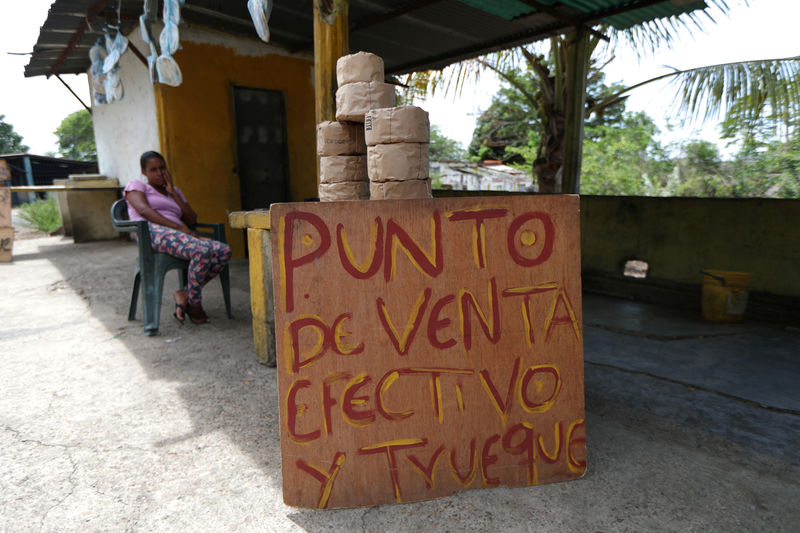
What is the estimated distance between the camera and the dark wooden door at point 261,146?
6484 mm

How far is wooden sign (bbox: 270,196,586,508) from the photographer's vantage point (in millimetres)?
1598

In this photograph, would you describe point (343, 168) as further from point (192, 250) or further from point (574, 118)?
point (574, 118)

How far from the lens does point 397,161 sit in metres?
1.96

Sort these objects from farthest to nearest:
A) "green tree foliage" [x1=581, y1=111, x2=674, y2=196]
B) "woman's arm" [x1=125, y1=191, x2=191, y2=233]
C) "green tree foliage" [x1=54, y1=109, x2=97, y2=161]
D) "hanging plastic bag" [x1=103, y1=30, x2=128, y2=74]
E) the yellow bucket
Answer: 1. "green tree foliage" [x1=54, y1=109, x2=97, y2=161]
2. "green tree foliage" [x1=581, y1=111, x2=674, y2=196]
3. "hanging plastic bag" [x1=103, y1=30, x2=128, y2=74]
4. the yellow bucket
5. "woman's arm" [x1=125, y1=191, x2=191, y2=233]

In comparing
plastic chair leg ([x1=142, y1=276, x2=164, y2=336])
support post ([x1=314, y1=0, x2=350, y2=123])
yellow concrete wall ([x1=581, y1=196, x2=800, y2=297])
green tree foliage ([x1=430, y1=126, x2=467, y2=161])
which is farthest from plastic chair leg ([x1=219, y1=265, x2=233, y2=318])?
green tree foliage ([x1=430, y1=126, x2=467, y2=161])

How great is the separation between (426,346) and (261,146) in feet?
19.0

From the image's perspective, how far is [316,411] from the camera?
160 cm

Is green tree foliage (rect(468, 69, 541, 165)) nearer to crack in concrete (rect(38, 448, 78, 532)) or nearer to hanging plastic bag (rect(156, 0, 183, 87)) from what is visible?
hanging plastic bag (rect(156, 0, 183, 87))

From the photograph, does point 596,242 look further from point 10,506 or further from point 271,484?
point 10,506

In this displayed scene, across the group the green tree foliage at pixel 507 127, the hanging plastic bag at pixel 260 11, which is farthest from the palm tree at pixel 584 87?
the green tree foliage at pixel 507 127

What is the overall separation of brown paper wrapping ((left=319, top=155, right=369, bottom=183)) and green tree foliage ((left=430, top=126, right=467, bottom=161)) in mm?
28145

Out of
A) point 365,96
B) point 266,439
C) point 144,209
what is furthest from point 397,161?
point 144,209

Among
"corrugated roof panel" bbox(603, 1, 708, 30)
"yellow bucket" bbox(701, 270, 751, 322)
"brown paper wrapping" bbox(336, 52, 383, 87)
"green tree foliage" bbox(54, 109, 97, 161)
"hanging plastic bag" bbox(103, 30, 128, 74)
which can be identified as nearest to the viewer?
"brown paper wrapping" bbox(336, 52, 383, 87)

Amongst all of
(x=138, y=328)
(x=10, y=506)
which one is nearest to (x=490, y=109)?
(x=138, y=328)
